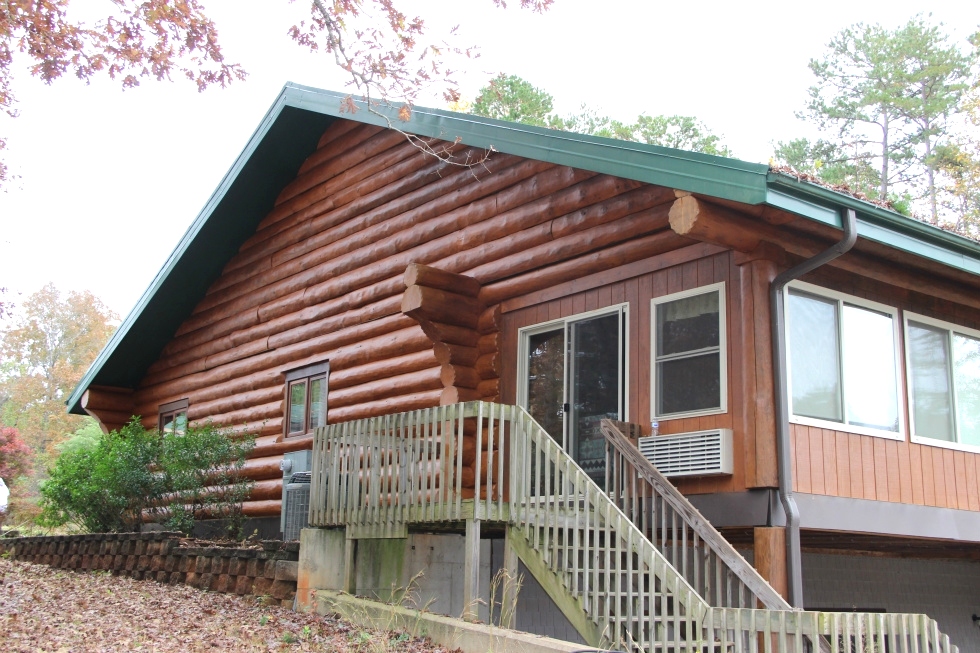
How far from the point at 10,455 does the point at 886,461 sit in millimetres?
24657

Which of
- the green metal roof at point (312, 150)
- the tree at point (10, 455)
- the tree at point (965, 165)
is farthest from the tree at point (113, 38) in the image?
the tree at point (965, 165)

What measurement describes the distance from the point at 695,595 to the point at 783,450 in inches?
77.9

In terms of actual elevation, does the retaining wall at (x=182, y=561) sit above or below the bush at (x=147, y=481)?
below

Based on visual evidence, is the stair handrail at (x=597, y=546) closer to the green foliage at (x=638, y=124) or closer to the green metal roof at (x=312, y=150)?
the green metal roof at (x=312, y=150)

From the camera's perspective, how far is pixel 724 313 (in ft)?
28.9

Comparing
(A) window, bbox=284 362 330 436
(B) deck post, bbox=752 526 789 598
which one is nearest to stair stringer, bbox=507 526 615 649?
(B) deck post, bbox=752 526 789 598

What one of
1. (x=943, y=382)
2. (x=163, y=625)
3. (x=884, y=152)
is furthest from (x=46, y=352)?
(x=943, y=382)

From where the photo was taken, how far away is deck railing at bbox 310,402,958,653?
647 cm

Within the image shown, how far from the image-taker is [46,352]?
2056 inches

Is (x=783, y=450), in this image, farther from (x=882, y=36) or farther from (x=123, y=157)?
(x=123, y=157)

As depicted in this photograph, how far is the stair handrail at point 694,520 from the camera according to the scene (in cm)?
729

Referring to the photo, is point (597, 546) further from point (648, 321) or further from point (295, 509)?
point (295, 509)

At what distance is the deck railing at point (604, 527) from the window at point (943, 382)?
2.83m

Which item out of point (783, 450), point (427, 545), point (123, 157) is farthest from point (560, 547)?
point (123, 157)
